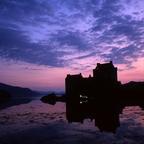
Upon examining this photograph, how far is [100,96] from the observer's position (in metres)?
84.4

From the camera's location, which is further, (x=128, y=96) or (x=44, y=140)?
(x=128, y=96)

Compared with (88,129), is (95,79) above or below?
above

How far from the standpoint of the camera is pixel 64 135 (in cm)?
2217

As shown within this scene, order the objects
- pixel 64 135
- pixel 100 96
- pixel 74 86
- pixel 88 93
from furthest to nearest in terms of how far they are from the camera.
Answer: pixel 74 86
pixel 88 93
pixel 100 96
pixel 64 135

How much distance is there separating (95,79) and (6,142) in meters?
73.0

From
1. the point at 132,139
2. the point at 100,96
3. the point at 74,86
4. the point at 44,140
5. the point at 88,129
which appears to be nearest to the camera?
the point at 132,139

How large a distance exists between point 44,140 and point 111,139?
201 inches

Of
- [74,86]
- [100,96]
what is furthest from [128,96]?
[74,86]

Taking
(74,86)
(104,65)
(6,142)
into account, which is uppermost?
(104,65)

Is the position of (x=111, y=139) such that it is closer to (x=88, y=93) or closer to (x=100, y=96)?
(x=100, y=96)

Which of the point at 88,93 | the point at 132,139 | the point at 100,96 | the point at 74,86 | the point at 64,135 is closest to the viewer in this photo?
the point at 132,139

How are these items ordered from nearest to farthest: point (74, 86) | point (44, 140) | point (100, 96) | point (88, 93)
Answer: point (44, 140), point (100, 96), point (88, 93), point (74, 86)

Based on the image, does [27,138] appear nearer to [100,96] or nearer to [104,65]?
[100,96]

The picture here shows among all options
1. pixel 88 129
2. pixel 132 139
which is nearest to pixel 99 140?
pixel 132 139
